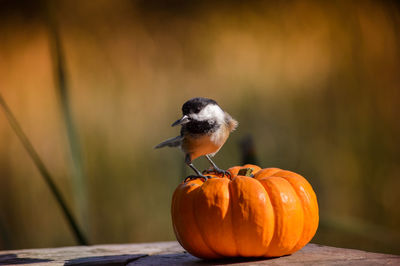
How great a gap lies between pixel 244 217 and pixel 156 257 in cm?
45

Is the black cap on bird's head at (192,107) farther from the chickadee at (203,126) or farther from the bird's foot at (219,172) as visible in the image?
the bird's foot at (219,172)

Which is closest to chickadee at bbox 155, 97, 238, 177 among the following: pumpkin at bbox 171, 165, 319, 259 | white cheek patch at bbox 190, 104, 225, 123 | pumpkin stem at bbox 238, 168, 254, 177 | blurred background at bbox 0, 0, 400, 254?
white cheek patch at bbox 190, 104, 225, 123

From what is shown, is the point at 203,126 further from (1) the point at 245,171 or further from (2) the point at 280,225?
(2) the point at 280,225

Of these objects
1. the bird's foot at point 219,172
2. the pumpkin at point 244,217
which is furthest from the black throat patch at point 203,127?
the pumpkin at point 244,217

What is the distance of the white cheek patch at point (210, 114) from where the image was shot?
173 cm

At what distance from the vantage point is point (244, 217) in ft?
4.61

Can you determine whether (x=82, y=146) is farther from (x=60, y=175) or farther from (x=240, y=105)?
(x=240, y=105)

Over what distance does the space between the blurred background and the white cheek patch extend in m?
1.24

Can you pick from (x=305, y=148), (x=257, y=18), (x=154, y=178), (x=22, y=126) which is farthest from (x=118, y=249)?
(x=257, y=18)

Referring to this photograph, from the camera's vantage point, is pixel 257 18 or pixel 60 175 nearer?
pixel 60 175

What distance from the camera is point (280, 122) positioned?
314 centimetres

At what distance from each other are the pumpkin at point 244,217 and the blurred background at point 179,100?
149 centimetres

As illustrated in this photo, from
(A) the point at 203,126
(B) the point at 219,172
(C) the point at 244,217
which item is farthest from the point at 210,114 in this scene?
(C) the point at 244,217

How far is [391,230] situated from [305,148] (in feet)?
2.51
